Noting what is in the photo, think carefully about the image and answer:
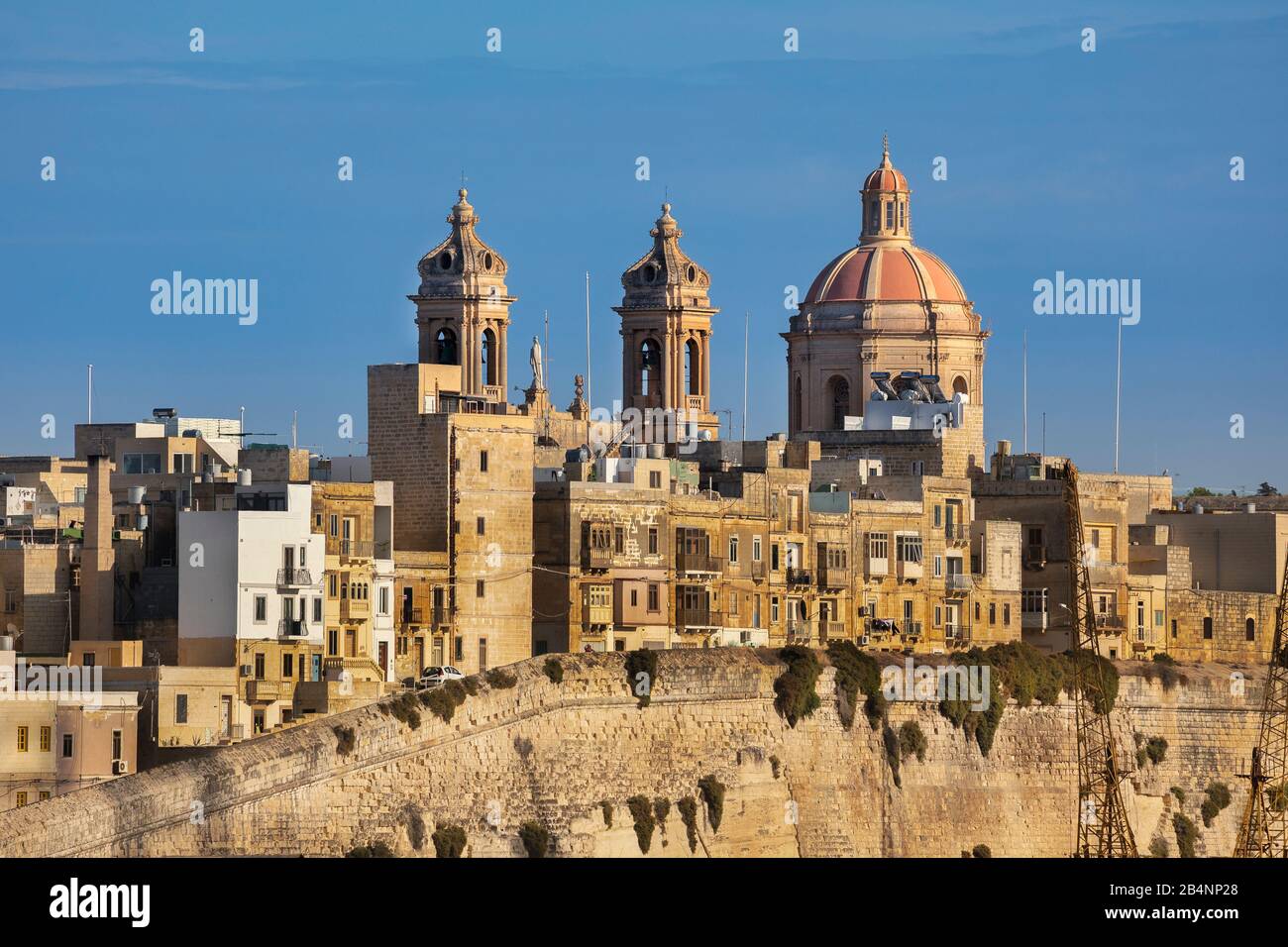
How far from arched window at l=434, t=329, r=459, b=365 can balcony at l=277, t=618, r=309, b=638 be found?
2274cm

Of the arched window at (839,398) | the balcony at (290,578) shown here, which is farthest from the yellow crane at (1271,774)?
the balcony at (290,578)

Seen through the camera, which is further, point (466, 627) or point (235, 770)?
point (466, 627)

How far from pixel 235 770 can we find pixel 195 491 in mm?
Result: 11303

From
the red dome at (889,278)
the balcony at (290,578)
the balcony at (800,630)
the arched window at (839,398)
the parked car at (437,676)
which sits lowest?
the parked car at (437,676)

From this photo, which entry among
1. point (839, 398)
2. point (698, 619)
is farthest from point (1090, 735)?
point (839, 398)

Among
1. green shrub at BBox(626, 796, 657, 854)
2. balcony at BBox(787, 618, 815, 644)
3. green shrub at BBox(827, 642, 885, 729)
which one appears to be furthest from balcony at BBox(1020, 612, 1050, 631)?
green shrub at BBox(626, 796, 657, 854)

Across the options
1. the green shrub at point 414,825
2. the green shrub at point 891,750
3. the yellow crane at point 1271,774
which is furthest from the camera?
the yellow crane at point 1271,774

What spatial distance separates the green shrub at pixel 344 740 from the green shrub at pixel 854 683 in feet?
48.1

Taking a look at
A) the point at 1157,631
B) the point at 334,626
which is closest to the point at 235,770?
the point at 334,626

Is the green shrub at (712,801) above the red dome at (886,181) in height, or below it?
below

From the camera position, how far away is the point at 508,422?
86.8 metres

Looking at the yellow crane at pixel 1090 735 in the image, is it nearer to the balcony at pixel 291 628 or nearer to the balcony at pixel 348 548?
the balcony at pixel 348 548

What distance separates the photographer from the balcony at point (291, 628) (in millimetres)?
80312
